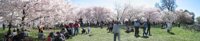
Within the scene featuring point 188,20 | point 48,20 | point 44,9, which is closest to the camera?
point 44,9

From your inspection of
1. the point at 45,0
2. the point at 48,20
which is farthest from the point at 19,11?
the point at 48,20

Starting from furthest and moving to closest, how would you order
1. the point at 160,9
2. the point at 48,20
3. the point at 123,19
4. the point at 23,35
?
the point at 160,9
the point at 123,19
the point at 48,20
the point at 23,35

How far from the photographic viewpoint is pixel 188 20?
438 ft

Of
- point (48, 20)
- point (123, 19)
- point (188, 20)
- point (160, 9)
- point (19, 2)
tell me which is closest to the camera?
point (19, 2)

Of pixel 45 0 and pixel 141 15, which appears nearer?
pixel 45 0

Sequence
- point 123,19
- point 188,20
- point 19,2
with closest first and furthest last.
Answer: point 19,2, point 123,19, point 188,20

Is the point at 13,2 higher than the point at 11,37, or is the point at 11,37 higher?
the point at 13,2

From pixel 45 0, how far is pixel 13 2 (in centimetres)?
374

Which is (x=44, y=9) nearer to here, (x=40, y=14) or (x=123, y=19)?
(x=40, y=14)

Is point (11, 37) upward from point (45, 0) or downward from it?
downward

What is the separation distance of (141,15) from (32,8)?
71117 millimetres

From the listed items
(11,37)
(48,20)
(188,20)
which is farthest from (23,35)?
(188,20)

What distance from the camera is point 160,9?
116m

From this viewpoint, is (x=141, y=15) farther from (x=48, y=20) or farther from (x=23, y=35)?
(x=23, y=35)
